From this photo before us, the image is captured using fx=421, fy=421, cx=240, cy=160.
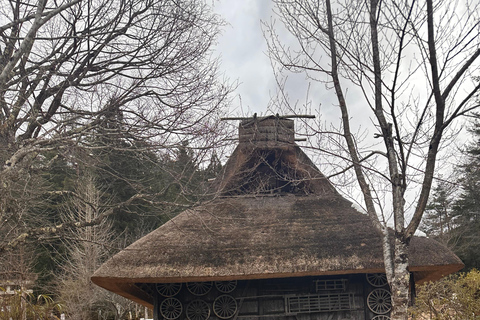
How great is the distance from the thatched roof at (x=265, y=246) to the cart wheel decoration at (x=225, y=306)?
3.69 ft

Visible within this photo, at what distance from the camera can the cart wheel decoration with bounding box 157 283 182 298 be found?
9.85 meters

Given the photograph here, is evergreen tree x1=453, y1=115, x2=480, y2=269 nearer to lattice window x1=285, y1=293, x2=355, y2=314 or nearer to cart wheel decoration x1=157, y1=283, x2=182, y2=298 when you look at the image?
lattice window x1=285, y1=293, x2=355, y2=314

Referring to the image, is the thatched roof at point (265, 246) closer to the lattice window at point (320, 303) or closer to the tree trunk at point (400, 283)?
the lattice window at point (320, 303)

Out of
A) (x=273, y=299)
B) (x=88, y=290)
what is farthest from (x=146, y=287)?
(x=88, y=290)

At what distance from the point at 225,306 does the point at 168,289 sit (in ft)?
4.61

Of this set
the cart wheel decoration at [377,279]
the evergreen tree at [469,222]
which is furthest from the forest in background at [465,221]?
the cart wheel decoration at [377,279]

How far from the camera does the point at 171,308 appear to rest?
32.1 feet

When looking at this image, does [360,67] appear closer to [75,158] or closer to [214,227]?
[75,158]

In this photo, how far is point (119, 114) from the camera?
6.89 meters

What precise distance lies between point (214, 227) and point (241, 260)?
1.44 m

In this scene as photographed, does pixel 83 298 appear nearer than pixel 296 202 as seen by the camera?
No

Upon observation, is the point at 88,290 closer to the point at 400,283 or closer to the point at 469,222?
the point at 400,283

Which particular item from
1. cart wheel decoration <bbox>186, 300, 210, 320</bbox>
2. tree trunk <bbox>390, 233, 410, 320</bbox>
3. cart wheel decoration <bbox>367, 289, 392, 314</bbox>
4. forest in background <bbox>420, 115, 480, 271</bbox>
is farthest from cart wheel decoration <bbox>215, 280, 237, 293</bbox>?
forest in background <bbox>420, 115, 480, 271</bbox>

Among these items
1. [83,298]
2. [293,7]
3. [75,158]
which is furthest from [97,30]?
[83,298]
